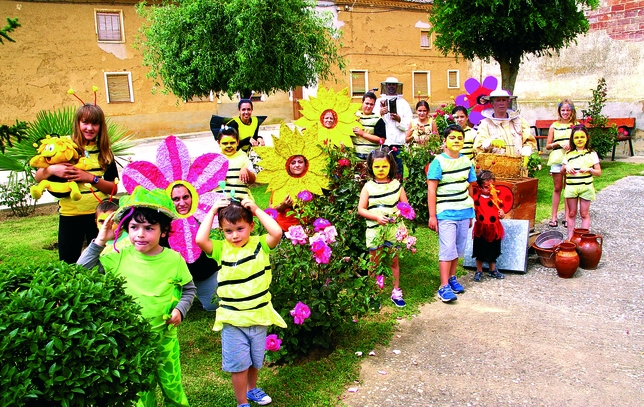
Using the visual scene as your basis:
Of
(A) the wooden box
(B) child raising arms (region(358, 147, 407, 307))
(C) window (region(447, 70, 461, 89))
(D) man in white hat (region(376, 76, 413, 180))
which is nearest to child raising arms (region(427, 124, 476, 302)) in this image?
(B) child raising arms (region(358, 147, 407, 307))

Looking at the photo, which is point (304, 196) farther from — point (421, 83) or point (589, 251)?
point (421, 83)

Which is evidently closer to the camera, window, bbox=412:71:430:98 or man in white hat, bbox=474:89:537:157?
man in white hat, bbox=474:89:537:157

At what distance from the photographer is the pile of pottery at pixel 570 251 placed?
5695mm

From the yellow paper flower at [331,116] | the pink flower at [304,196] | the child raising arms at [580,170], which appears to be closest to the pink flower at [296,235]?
the pink flower at [304,196]

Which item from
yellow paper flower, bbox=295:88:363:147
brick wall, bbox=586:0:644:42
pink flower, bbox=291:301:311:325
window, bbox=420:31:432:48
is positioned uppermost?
Answer: window, bbox=420:31:432:48

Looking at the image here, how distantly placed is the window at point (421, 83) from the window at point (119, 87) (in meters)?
13.5

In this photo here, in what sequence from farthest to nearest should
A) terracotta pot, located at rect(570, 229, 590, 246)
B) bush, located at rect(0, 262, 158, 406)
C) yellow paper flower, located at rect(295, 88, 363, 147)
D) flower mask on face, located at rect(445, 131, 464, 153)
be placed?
terracotta pot, located at rect(570, 229, 590, 246)
yellow paper flower, located at rect(295, 88, 363, 147)
flower mask on face, located at rect(445, 131, 464, 153)
bush, located at rect(0, 262, 158, 406)

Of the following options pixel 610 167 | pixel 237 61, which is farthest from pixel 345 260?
pixel 610 167

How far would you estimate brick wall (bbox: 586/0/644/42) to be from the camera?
1391cm

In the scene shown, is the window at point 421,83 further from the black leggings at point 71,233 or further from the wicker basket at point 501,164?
the black leggings at point 71,233

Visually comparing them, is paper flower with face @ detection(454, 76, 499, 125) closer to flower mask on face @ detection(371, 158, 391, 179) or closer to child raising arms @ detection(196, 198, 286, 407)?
flower mask on face @ detection(371, 158, 391, 179)

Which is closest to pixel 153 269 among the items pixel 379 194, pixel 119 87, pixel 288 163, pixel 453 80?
pixel 288 163

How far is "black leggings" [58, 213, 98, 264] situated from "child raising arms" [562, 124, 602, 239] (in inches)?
208

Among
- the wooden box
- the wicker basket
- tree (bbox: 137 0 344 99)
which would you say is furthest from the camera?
tree (bbox: 137 0 344 99)
